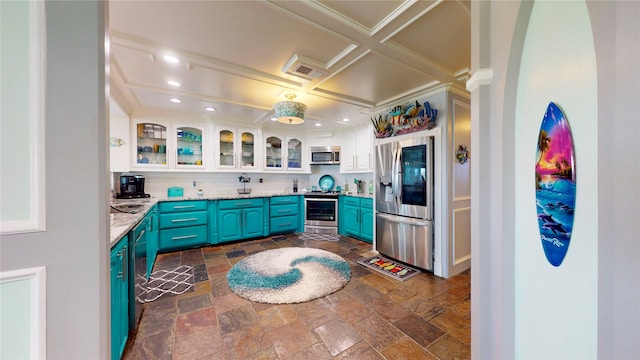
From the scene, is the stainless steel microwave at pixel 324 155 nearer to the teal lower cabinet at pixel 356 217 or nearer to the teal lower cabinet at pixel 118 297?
the teal lower cabinet at pixel 356 217

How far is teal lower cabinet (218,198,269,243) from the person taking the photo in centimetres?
379

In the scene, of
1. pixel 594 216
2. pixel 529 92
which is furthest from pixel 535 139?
pixel 594 216

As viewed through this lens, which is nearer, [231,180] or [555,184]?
[555,184]

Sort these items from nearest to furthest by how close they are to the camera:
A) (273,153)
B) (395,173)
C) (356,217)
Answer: (395,173) → (356,217) → (273,153)

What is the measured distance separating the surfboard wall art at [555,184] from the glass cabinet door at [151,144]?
15.2 ft

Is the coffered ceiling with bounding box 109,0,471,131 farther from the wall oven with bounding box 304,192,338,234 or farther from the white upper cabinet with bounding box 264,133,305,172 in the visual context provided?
the wall oven with bounding box 304,192,338,234

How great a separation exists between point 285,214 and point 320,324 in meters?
2.80

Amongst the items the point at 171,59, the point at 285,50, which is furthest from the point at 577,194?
the point at 171,59

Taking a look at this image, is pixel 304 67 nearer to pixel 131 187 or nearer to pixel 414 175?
pixel 414 175

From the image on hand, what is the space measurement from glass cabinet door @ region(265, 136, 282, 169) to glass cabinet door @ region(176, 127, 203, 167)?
1.30m

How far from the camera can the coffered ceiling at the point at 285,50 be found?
1510mm

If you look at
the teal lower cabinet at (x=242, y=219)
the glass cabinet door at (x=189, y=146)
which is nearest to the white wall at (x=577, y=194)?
the teal lower cabinet at (x=242, y=219)

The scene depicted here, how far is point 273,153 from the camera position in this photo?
15.9 feet

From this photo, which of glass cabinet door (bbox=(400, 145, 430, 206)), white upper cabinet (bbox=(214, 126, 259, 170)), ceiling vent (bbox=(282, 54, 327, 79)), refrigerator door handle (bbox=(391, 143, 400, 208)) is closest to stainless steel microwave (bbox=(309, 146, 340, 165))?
white upper cabinet (bbox=(214, 126, 259, 170))
